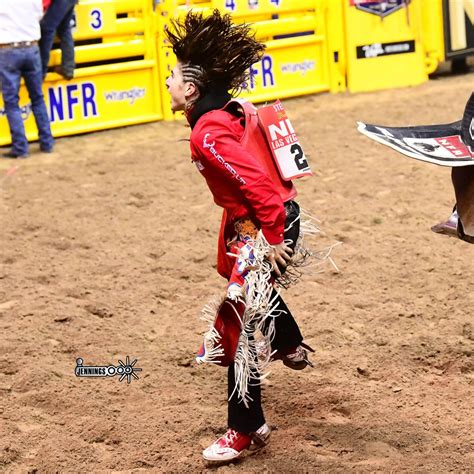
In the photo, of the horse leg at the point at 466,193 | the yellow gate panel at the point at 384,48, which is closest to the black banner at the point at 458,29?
the yellow gate panel at the point at 384,48

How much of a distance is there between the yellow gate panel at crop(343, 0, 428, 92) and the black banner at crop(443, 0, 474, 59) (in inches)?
12.4

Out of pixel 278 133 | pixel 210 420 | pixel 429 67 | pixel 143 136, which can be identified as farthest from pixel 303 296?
pixel 429 67

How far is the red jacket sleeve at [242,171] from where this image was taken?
11.7ft

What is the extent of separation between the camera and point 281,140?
3758mm

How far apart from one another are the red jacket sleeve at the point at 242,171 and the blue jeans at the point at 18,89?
5.20m

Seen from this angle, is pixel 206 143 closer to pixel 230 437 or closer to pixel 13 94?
pixel 230 437

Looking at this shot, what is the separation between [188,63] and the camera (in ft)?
12.4

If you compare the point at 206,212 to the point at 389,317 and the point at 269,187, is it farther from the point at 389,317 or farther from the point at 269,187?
the point at 269,187

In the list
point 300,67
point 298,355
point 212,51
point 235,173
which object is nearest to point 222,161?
point 235,173

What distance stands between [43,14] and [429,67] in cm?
445

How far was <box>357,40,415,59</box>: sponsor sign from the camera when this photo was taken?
1064cm

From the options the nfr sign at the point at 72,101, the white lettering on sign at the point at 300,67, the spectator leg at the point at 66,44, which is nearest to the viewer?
the spectator leg at the point at 66,44

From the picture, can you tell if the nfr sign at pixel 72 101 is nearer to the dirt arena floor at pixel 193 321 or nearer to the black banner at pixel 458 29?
the dirt arena floor at pixel 193 321

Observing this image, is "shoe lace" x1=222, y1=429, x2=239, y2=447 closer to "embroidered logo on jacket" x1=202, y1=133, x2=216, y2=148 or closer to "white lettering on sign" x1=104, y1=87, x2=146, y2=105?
"embroidered logo on jacket" x1=202, y1=133, x2=216, y2=148
